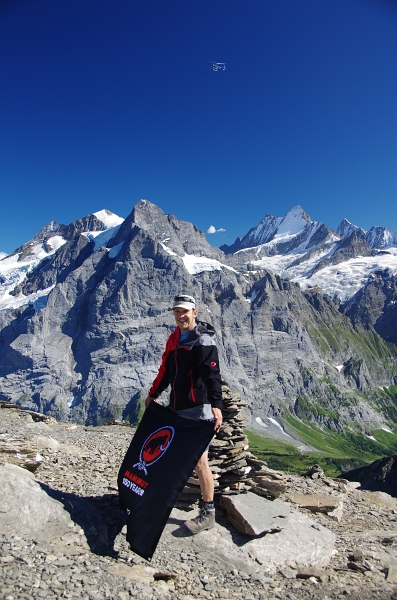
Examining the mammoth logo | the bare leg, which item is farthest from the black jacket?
the bare leg

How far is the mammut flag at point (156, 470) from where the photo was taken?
26.8ft

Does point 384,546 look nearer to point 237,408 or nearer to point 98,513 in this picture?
point 237,408

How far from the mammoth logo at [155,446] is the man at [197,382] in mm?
633

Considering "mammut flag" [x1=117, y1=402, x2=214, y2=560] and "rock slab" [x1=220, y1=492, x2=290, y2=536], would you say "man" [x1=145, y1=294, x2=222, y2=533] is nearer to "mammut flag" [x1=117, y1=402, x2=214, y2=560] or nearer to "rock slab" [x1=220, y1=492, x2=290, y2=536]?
"mammut flag" [x1=117, y1=402, x2=214, y2=560]

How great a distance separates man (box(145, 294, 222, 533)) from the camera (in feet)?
31.2

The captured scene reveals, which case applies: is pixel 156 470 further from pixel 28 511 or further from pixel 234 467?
pixel 234 467

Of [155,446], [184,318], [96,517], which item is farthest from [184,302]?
[96,517]

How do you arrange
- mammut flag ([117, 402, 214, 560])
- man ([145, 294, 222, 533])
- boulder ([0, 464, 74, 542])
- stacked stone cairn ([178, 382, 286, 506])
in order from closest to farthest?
boulder ([0, 464, 74, 542])
mammut flag ([117, 402, 214, 560])
man ([145, 294, 222, 533])
stacked stone cairn ([178, 382, 286, 506])

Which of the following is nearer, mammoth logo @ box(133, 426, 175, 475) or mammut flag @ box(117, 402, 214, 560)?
mammut flag @ box(117, 402, 214, 560)

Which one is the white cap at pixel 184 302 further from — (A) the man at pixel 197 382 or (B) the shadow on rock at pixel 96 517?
(B) the shadow on rock at pixel 96 517

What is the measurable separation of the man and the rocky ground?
3.44ft

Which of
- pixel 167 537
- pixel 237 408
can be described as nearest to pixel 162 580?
pixel 167 537

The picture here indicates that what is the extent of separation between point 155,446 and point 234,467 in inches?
145

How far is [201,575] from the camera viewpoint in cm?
827
